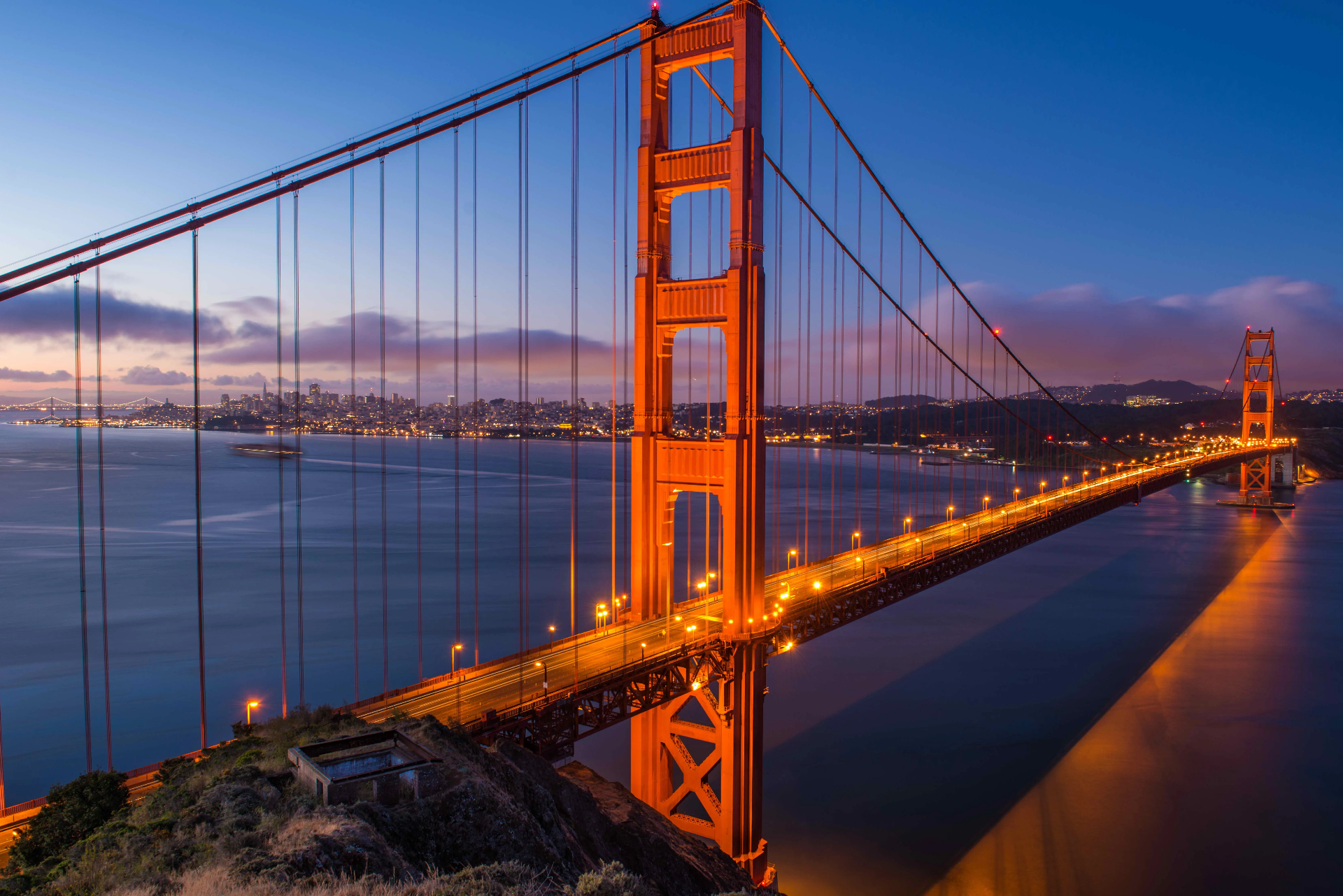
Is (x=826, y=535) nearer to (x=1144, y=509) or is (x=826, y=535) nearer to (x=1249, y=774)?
(x=1249, y=774)

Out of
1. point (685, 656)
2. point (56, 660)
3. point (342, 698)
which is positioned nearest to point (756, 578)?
point (685, 656)

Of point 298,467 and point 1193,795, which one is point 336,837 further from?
point 1193,795

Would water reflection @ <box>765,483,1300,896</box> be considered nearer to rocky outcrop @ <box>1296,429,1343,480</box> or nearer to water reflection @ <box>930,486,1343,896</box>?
water reflection @ <box>930,486,1343,896</box>

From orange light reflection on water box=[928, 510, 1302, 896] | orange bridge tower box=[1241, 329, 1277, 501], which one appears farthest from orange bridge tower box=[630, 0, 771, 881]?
orange bridge tower box=[1241, 329, 1277, 501]

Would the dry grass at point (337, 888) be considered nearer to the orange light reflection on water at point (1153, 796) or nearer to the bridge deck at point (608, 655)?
the bridge deck at point (608, 655)

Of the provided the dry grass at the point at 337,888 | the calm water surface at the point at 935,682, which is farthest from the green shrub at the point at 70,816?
the calm water surface at the point at 935,682

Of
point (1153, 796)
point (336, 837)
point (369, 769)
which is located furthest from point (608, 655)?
point (1153, 796)
